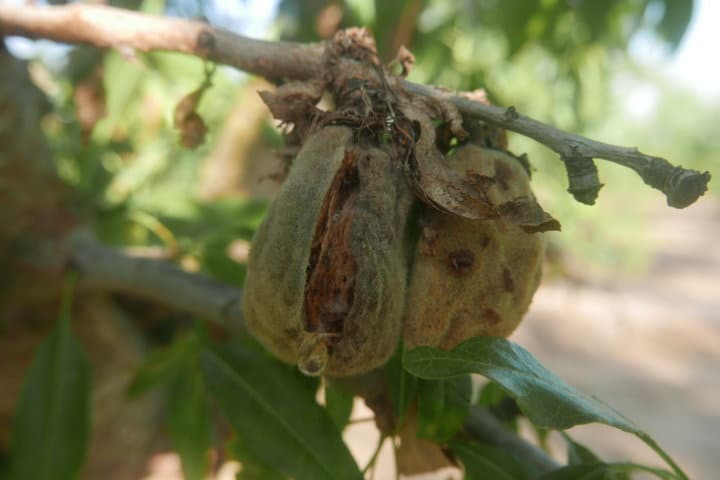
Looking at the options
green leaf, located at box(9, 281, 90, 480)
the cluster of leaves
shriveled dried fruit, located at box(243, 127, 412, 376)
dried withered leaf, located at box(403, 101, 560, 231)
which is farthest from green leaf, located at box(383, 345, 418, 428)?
green leaf, located at box(9, 281, 90, 480)

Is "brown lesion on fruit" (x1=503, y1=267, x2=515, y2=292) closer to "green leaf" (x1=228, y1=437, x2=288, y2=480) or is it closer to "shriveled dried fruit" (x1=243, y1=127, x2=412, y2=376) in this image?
"shriveled dried fruit" (x1=243, y1=127, x2=412, y2=376)

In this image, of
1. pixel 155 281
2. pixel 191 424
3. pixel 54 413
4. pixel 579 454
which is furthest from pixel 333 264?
pixel 54 413

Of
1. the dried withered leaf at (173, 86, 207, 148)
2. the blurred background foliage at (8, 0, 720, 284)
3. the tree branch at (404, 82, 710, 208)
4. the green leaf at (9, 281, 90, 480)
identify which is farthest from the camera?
the blurred background foliage at (8, 0, 720, 284)

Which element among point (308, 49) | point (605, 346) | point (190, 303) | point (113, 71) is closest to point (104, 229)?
point (113, 71)

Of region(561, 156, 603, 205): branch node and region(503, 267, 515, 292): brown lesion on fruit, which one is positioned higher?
region(561, 156, 603, 205): branch node

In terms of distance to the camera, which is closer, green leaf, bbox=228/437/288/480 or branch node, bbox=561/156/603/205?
branch node, bbox=561/156/603/205

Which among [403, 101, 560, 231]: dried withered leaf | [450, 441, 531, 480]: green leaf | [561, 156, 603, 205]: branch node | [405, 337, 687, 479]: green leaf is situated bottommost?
[450, 441, 531, 480]: green leaf

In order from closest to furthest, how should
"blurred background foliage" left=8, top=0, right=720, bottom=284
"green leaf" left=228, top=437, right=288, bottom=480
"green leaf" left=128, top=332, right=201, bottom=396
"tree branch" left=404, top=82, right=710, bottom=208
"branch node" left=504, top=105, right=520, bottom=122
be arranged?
"tree branch" left=404, top=82, right=710, bottom=208, "branch node" left=504, top=105, right=520, bottom=122, "green leaf" left=228, top=437, right=288, bottom=480, "green leaf" left=128, top=332, right=201, bottom=396, "blurred background foliage" left=8, top=0, right=720, bottom=284
